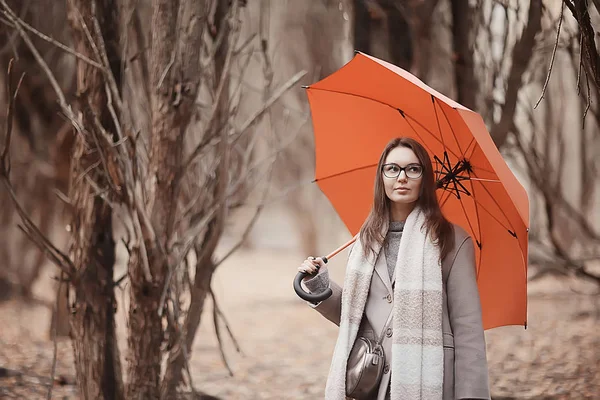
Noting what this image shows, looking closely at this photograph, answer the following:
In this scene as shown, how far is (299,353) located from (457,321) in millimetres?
6009

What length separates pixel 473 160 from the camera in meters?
3.31

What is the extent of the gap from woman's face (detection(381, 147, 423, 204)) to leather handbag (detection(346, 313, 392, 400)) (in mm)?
580

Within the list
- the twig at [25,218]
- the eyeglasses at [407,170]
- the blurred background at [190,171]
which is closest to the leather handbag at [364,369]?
the eyeglasses at [407,170]

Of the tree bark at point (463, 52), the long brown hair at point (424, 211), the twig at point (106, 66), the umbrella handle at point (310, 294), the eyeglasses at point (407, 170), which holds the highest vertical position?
the tree bark at point (463, 52)

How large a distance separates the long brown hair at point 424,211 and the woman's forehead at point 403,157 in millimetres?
14

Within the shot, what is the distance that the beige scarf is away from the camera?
9.42ft

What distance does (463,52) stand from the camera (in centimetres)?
615

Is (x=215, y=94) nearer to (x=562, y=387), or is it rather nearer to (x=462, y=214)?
(x=462, y=214)

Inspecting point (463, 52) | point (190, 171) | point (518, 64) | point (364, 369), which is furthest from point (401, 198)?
point (463, 52)

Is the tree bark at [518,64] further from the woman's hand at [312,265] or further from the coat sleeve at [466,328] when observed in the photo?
the woman's hand at [312,265]

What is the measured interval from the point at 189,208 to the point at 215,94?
76cm

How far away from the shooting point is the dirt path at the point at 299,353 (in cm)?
639

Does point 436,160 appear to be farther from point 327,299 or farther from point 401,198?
point 327,299

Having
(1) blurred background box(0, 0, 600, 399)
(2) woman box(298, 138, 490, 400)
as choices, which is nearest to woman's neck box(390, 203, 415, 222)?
(2) woman box(298, 138, 490, 400)
